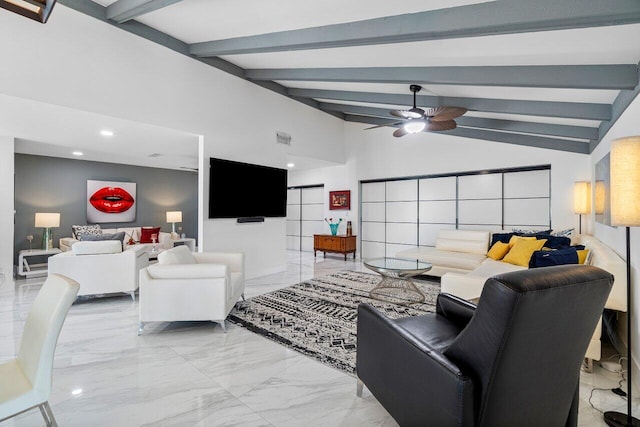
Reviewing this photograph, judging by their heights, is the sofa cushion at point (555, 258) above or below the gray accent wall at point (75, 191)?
below

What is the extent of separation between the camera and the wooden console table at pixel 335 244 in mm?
7238

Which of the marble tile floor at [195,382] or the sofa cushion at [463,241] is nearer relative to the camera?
the marble tile floor at [195,382]

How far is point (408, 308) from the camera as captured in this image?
12.3 ft

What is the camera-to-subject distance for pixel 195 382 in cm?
223

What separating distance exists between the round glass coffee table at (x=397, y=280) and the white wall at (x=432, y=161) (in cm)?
265

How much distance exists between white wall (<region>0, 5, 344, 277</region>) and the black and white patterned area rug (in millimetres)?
1367

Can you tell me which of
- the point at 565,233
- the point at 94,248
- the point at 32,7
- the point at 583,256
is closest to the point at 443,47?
the point at 583,256

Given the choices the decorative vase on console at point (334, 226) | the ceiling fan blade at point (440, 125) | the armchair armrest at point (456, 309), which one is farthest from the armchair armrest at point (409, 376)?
the decorative vase on console at point (334, 226)

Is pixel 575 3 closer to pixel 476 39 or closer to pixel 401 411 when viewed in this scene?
pixel 476 39

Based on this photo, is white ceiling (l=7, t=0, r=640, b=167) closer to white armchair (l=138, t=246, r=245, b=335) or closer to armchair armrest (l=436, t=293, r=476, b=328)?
armchair armrest (l=436, t=293, r=476, b=328)

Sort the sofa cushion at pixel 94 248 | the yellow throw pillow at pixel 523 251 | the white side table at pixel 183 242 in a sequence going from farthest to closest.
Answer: the white side table at pixel 183 242 → the yellow throw pillow at pixel 523 251 → the sofa cushion at pixel 94 248

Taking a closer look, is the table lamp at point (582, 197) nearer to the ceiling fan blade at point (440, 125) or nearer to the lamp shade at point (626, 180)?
the ceiling fan blade at point (440, 125)

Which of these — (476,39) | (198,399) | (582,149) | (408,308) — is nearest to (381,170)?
(582,149)

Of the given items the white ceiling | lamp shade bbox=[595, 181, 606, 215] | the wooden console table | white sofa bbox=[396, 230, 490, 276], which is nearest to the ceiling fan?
the white ceiling
